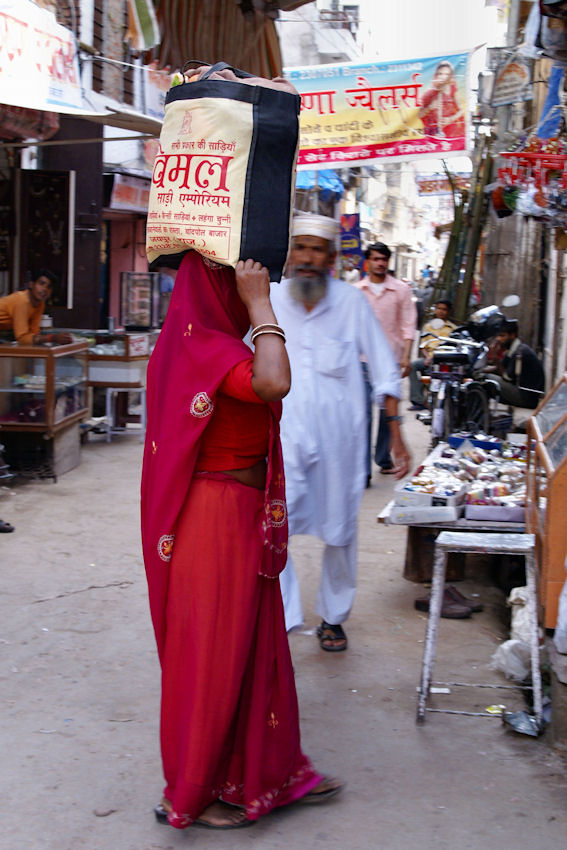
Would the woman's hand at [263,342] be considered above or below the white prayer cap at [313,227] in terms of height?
below

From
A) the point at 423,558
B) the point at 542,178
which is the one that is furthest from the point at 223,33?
the point at 423,558

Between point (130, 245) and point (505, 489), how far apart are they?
14.0 meters

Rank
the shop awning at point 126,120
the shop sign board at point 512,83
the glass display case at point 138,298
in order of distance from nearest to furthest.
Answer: the shop awning at point 126,120, the shop sign board at point 512,83, the glass display case at point 138,298

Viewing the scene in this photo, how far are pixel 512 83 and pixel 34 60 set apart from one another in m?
5.80

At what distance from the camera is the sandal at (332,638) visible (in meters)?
4.39

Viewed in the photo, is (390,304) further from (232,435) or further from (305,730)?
(232,435)

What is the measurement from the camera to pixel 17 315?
25.6ft

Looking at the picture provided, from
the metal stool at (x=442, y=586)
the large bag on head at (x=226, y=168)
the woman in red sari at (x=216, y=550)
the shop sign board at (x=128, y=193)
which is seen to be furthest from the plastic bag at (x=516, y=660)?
the shop sign board at (x=128, y=193)

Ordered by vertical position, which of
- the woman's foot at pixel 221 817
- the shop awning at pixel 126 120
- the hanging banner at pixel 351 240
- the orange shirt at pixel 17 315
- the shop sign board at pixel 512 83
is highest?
the shop sign board at pixel 512 83

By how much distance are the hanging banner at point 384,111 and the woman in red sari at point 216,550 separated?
695 centimetres

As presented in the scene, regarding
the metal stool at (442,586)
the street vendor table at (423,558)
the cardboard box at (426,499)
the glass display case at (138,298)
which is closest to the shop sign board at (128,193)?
the glass display case at (138,298)

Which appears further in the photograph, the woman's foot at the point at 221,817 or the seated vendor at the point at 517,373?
the seated vendor at the point at 517,373

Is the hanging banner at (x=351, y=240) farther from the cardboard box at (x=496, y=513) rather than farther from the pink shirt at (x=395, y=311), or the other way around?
the cardboard box at (x=496, y=513)

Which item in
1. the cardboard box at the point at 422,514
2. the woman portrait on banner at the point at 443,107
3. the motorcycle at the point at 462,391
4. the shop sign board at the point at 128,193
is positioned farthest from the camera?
the shop sign board at the point at 128,193
